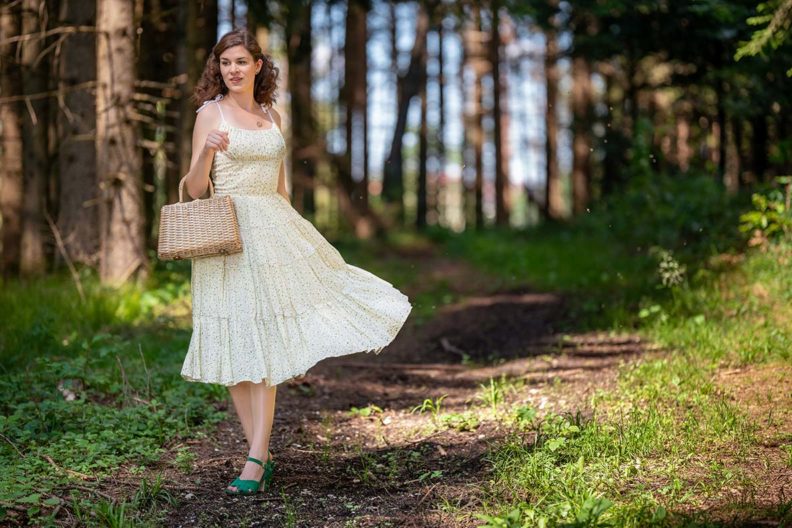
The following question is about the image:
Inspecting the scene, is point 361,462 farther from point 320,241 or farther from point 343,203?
point 343,203

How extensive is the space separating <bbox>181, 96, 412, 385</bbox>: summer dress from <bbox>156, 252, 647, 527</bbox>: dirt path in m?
0.66

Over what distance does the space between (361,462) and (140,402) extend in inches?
66.0

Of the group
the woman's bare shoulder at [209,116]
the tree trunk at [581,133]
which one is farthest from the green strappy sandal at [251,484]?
the tree trunk at [581,133]

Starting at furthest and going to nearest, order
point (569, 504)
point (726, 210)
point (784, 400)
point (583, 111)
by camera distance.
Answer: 1. point (583, 111)
2. point (726, 210)
3. point (784, 400)
4. point (569, 504)

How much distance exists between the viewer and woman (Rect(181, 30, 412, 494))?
443cm

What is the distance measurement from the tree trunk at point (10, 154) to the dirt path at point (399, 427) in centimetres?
451

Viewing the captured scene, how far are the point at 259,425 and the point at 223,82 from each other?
1895 millimetres

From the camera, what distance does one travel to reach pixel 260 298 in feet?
14.6

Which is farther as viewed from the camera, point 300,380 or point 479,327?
point 479,327

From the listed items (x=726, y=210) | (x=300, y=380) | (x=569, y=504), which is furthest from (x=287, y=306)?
(x=726, y=210)

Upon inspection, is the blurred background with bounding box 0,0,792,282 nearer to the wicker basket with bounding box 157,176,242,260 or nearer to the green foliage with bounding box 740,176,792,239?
the green foliage with bounding box 740,176,792,239

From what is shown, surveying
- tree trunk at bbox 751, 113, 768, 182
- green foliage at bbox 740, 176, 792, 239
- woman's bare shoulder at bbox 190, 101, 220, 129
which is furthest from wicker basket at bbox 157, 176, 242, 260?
tree trunk at bbox 751, 113, 768, 182

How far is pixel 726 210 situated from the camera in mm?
10344

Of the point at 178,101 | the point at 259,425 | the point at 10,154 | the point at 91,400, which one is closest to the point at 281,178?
the point at 259,425
